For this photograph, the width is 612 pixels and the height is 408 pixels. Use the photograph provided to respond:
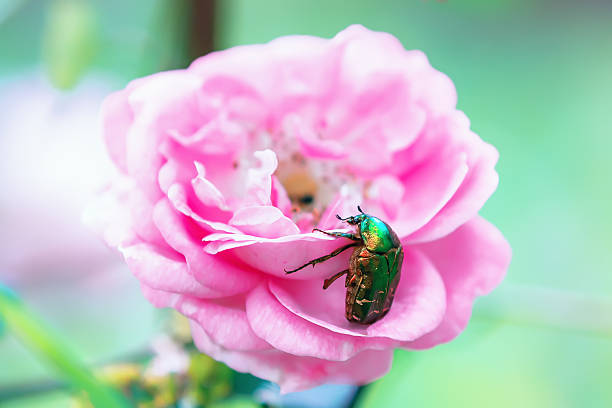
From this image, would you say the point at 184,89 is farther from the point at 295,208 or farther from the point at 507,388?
the point at 507,388

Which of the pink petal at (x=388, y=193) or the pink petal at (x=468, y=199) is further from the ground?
the pink petal at (x=388, y=193)

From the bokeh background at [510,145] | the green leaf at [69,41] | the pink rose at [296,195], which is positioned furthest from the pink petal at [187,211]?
the green leaf at [69,41]

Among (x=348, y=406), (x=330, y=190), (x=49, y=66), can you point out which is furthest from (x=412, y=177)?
(x=49, y=66)

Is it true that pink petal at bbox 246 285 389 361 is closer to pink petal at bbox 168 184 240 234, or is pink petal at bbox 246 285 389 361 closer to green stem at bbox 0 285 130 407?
pink petal at bbox 168 184 240 234

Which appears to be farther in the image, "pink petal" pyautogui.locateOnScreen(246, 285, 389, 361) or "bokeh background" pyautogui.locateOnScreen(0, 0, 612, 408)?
"bokeh background" pyautogui.locateOnScreen(0, 0, 612, 408)

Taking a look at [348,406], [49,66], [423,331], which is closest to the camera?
[423,331]

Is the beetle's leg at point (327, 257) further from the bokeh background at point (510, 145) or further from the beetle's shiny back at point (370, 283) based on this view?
the bokeh background at point (510, 145)

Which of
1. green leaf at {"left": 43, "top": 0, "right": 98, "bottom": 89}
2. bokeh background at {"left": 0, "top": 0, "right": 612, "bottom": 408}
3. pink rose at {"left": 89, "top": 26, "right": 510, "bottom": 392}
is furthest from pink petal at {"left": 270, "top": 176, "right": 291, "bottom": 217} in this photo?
green leaf at {"left": 43, "top": 0, "right": 98, "bottom": 89}
